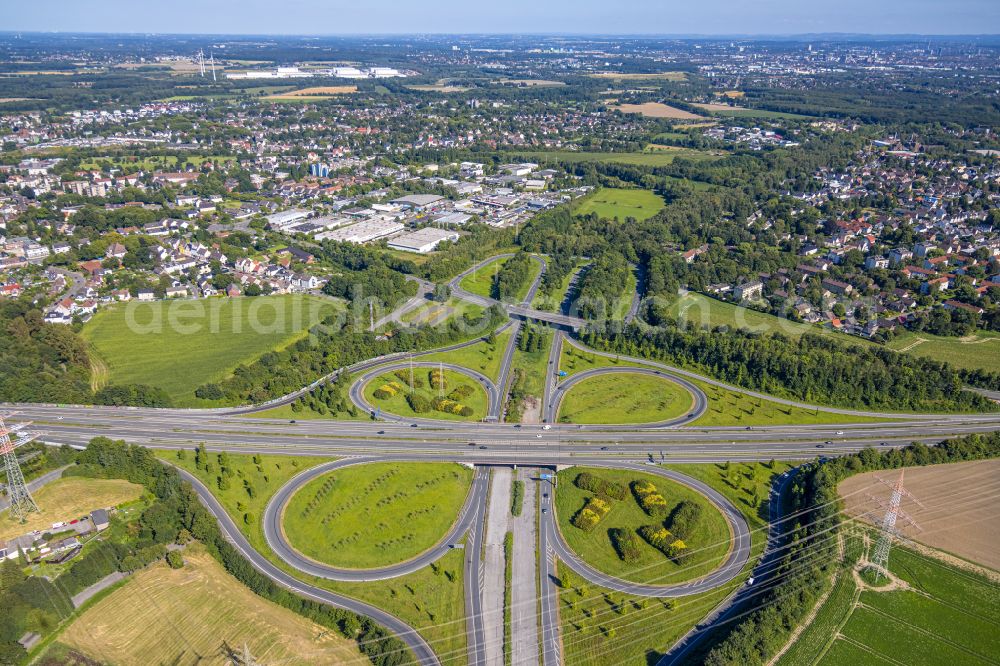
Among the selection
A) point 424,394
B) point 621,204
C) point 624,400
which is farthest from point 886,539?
point 621,204

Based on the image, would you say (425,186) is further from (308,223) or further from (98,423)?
(98,423)

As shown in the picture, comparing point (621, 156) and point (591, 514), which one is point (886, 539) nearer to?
point (591, 514)

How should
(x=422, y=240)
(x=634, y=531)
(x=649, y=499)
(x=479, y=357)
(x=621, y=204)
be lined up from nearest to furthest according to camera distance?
1. (x=634, y=531)
2. (x=649, y=499)
3. (x=479, y=357)
4. (x=422, y=240)
5. (x=621, y=204)

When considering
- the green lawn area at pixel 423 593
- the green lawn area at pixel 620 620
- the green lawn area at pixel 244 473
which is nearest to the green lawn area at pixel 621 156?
the green lawn area at pixel 244 473

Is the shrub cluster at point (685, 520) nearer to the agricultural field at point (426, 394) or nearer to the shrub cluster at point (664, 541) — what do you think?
the shrub cluster at point (664, 541)

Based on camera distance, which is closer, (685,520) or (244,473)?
(685,520)

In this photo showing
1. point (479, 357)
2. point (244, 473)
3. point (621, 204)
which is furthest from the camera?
point (621, 204)
